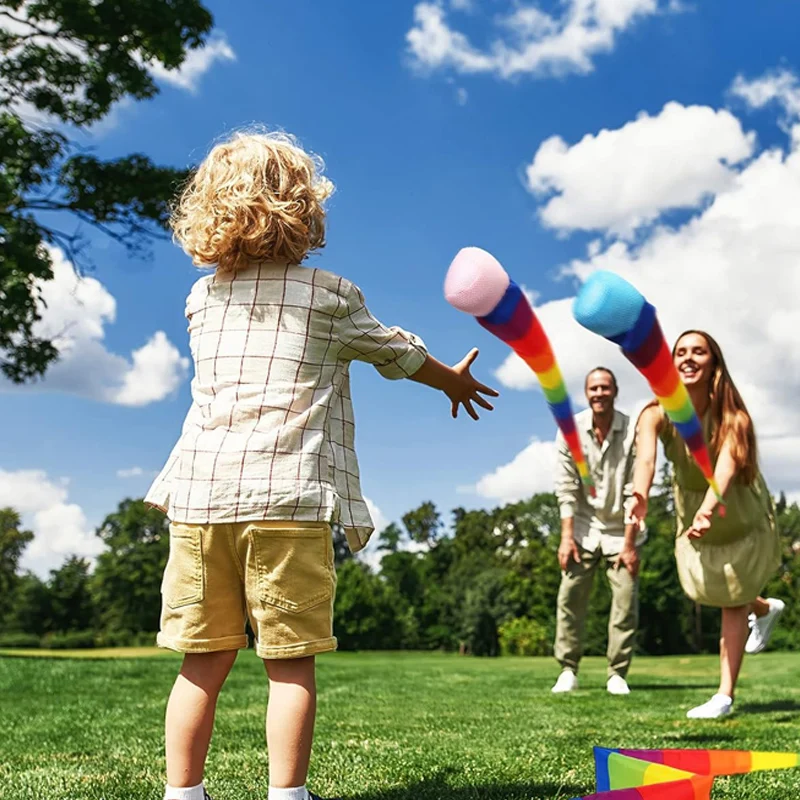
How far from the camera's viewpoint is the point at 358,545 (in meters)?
2.62

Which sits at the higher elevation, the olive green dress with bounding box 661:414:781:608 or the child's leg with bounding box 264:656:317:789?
the olive green dress with bounding box 661:414:781:608

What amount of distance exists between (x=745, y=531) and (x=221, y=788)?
3154 millimetres

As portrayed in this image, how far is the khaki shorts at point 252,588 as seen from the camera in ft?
7.70

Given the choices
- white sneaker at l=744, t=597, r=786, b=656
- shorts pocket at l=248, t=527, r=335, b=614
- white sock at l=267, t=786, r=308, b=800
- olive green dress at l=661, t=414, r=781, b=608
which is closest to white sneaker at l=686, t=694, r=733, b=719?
olive green dress at l=661, t=414, r=781, b=608

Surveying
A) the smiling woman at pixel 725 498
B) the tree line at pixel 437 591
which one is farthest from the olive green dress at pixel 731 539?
the tree line at pixel 437 591

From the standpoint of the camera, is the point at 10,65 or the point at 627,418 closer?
the point at 627,418

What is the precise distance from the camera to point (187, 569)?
7.97 feet

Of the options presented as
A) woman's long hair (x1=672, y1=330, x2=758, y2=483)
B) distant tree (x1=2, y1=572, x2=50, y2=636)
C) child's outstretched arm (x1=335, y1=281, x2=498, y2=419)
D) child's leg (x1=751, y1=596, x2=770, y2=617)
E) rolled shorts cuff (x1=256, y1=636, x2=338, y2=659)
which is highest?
woman's long hair (x1=672, y1=330, x2=758, y2=483)

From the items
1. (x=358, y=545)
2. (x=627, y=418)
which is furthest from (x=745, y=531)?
(x=358, y=545)

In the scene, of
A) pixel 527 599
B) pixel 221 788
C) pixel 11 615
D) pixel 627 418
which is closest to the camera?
pixel 221 788

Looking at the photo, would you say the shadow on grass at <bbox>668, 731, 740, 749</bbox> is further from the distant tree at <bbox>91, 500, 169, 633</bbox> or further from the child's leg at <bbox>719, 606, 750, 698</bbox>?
the distant tree at <bbox>91, 500, 169, 633</bbox>

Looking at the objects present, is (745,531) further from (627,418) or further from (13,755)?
(13,755)

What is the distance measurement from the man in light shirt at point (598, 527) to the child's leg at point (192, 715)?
438 centimetres

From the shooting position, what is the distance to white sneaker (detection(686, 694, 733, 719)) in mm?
4730
